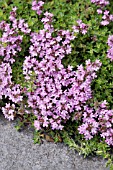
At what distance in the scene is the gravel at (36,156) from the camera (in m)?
3.34

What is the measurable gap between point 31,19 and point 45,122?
3.30 ft

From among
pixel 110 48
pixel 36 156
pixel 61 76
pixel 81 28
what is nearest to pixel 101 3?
pixel 81 28

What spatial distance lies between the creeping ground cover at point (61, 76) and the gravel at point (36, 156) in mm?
67

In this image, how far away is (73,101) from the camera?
11.3 feet

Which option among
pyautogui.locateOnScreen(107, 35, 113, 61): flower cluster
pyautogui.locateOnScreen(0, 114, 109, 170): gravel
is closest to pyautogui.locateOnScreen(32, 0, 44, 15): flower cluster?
pyautogui.locateOnScreen(107, 35, 113, 61): flower cluster

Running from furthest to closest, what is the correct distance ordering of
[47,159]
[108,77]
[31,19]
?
[31,19] < [108,77] < [47,159]

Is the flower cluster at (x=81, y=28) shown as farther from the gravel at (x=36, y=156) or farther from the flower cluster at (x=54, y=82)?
the gravel at (x=36, y=156)

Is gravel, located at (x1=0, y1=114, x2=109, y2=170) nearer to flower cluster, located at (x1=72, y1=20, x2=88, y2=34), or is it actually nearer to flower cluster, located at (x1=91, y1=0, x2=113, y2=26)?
flower cluster, located at (x1=72, y1=20, x2=88, y2=34)

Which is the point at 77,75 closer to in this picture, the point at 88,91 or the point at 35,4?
the point at 88,91

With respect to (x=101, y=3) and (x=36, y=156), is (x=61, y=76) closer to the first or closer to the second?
(x=36, y=156)

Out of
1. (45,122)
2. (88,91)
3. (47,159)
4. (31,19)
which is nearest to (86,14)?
(31,19)

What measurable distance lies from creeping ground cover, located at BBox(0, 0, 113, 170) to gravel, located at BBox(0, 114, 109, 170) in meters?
0.07

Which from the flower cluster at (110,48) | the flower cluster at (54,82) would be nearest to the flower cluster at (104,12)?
the flower cluster at (110,48)

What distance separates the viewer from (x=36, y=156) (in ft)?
11.1
